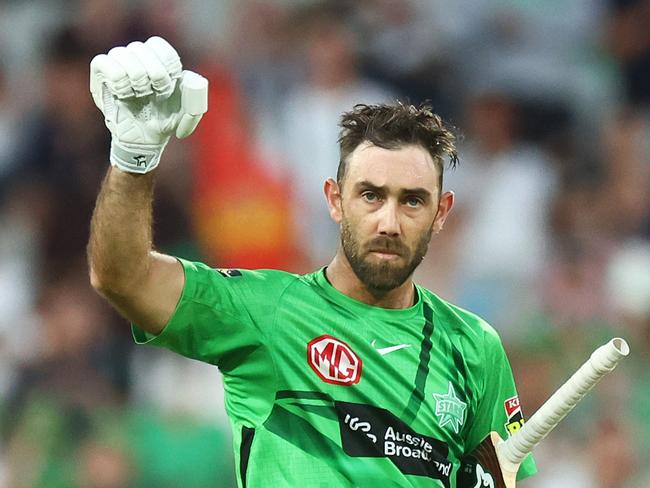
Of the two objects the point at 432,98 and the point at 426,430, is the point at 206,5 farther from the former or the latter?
the point at 426,430

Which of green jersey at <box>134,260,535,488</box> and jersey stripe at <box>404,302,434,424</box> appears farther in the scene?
jersey stripe at <box>404,302,434,424</box>

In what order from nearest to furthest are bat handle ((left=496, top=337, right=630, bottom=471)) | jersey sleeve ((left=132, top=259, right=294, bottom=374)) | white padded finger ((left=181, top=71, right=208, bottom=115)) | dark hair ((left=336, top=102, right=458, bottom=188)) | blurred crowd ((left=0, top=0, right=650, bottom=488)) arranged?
white padded finger ((left=181, top=71, right=208, bottom=115))
jersey sleeve ((left=132, top=259, right=294, bottom=374))
bat handle ((left=496, top=337, right=630, bottom=471))
dark hair ((left=336, top=102, right=458, bottom=188))
blurred crowd ((left=0, top=0, right=650, bottom=488))

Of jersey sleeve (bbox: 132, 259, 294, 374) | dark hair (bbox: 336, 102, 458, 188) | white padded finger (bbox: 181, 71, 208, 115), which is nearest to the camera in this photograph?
white padded finger (bbox: 181, 71, 208, 115)

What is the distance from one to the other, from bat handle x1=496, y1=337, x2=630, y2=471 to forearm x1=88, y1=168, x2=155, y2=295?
143cm

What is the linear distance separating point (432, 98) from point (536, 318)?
6.14ft

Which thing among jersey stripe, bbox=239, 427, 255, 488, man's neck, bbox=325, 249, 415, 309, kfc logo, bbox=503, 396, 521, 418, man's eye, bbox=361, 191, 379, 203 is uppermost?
man's eye, bbox=361, 191, 379, 203

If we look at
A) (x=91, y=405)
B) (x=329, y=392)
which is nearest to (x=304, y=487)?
(x=329, y=392)

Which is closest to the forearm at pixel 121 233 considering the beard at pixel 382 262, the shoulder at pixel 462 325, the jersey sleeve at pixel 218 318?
the jersey sleeve at pixel 218 318

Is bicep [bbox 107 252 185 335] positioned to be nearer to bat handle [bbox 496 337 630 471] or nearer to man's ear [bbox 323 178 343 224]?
man's ear [bbox 323 178 343 224]

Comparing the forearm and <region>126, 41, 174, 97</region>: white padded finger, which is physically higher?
<region>126, 41, 174, 97</region>: white padded finger

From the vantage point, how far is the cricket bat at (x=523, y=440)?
14.3 ft

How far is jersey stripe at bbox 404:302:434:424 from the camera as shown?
4.45m

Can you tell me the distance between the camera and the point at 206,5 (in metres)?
9.84

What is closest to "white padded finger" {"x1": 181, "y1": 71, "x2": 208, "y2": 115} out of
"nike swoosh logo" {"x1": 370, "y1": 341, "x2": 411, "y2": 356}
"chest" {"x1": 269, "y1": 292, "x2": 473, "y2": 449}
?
"chest" {"x1": 269, "y1": 292, "x2": 473, "y2": 449}
